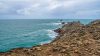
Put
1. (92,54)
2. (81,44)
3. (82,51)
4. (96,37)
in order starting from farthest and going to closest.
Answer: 1. (96,37)
2. (81,44)
3. (82,51)
4. (92,54)

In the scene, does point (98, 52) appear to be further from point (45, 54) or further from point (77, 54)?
point (45, 54)

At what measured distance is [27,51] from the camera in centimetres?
3114

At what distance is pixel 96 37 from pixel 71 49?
36.4 feet

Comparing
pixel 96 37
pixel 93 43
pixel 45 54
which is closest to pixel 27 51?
pixel 45 54

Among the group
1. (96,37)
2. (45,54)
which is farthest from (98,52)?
(96,37)

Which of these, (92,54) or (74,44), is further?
(74,44)

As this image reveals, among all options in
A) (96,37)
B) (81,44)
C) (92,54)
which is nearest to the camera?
(92,54)

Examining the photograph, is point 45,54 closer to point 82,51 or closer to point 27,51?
point 27,51

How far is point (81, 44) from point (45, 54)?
338 inches

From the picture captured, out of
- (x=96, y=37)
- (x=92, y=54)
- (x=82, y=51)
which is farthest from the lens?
(x=96, y=37)

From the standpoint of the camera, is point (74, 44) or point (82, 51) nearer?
point (82, 51)

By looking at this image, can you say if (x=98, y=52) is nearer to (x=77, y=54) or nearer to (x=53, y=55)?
(x=77, y=54)

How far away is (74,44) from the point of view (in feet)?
114

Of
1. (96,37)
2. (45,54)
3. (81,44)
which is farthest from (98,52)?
(96,37)
